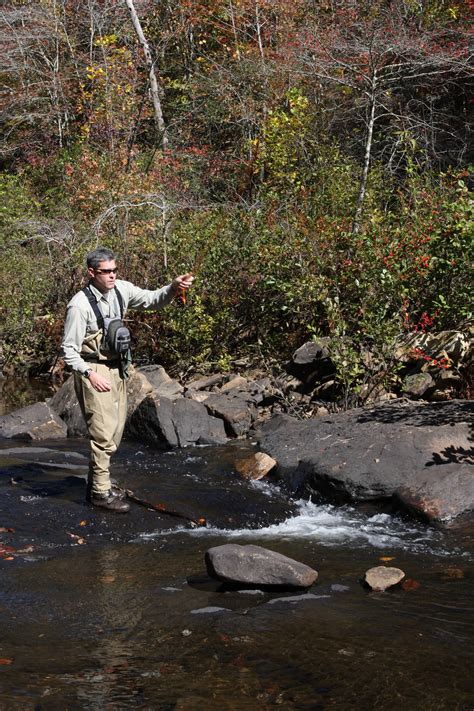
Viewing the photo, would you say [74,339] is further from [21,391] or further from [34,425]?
[21,391]

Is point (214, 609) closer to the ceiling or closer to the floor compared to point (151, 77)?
closer to the floor

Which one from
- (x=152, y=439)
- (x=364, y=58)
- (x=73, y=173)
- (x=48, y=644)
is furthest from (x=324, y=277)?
(x=73, y=173)

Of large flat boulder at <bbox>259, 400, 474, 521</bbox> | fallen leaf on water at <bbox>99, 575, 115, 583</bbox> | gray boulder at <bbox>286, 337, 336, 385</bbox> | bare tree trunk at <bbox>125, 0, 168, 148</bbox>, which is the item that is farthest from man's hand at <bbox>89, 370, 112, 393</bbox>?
bare tree trunk at <bbox>125, 0, 168, 148</bbox>

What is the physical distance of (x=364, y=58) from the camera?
1437cm

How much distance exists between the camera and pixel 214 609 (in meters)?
5.20

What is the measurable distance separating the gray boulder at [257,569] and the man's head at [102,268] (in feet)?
6.88

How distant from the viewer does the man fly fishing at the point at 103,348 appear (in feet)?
21.4

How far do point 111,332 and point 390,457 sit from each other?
265cm

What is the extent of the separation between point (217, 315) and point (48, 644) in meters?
7.89

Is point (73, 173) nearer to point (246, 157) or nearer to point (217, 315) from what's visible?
point (246, 157)

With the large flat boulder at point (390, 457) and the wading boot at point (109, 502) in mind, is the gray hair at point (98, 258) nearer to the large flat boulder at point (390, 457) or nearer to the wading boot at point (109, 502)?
the wading boot at point (109, 502)

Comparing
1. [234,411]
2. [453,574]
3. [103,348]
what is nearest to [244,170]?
[234,411]

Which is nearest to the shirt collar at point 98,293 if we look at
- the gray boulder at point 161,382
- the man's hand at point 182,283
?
the man's hand at point 182,283

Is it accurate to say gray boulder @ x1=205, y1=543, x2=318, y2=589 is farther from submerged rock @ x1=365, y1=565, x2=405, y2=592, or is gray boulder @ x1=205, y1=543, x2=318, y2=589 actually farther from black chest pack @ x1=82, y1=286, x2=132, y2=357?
black chest pack @ x1=82, y1=286, x2=132, y2=357
